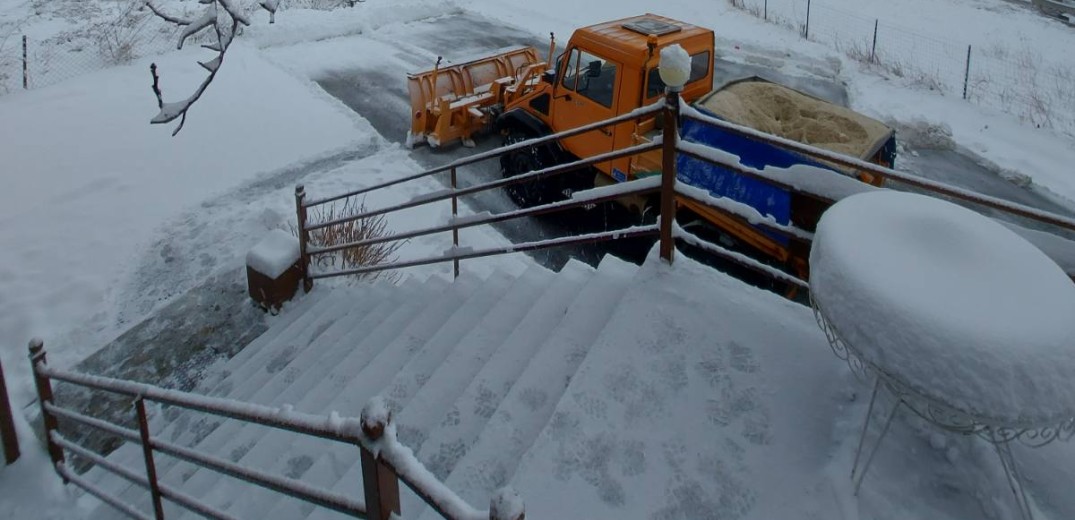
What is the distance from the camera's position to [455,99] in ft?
39.1

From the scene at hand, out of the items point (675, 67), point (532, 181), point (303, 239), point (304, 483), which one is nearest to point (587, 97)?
point (532, 181)

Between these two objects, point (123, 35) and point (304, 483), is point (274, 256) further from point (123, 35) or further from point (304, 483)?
point (123, 35)

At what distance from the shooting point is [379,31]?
18.5 metres

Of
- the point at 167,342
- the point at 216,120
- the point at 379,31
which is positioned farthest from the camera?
the point at 379,31

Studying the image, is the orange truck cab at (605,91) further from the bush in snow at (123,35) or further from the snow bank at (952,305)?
the bush in snow at (123,35)

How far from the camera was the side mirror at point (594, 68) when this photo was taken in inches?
358

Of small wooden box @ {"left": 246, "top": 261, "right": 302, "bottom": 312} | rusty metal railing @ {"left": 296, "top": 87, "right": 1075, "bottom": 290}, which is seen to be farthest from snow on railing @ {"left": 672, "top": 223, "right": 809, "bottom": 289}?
small wooden box @ {"left": 246, "top": 261, "right": 302, "bottom": 312}

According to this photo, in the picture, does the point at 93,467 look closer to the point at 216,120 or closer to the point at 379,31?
the point at 216,120

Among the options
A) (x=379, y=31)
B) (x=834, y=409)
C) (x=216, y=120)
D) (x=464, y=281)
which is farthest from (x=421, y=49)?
(x=834, y=409)

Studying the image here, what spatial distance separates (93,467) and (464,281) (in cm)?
283

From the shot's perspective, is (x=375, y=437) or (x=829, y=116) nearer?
(x=375, y=437)

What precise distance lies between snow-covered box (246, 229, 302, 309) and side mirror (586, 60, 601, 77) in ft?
13.5

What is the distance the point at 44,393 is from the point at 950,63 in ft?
55.5

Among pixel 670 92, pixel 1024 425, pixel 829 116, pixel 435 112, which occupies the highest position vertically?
pixel 670 92
